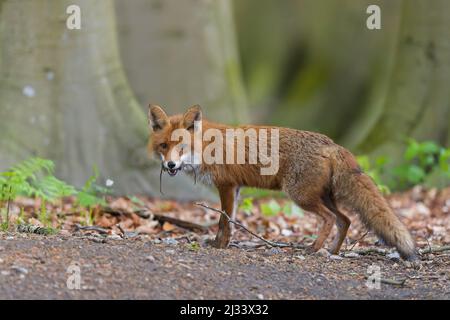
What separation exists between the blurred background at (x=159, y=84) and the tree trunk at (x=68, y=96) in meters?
0.01

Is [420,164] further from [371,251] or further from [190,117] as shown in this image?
[190,117]

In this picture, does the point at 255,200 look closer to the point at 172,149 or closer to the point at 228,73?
the point at 228,73

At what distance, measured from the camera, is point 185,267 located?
7160 mm

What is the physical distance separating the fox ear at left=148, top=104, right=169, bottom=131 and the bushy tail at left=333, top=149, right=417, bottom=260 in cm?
183

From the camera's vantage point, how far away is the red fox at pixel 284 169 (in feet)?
27.6

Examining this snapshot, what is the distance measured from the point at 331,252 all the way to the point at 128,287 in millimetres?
2758

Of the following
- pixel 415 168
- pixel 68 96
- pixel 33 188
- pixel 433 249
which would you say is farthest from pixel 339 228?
pixel 415 168

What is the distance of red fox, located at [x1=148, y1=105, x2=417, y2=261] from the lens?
8.42m

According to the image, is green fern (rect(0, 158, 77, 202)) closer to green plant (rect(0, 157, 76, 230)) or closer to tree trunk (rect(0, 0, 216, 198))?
green plant (rect(0, 157, 76, 230))

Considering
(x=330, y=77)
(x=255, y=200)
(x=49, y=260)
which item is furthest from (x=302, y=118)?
(x=49, y=260)

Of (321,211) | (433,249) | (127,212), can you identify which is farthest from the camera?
(127,212)

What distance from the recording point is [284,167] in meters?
8.63

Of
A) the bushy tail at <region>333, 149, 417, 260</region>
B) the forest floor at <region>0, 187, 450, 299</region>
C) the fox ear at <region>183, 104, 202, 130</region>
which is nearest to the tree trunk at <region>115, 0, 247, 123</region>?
the forest floor at <region>0, 187, 450, 299</region>

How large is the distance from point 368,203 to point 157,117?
2346 millimetres
